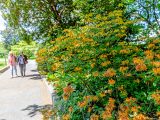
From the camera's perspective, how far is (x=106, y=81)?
5145 millimetres

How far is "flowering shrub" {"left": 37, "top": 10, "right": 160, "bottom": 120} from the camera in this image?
4.18m

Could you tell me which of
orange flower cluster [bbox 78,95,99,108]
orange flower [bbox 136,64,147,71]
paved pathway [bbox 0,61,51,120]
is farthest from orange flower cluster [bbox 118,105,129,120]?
paved pathway [bbox 0,61,51,120]

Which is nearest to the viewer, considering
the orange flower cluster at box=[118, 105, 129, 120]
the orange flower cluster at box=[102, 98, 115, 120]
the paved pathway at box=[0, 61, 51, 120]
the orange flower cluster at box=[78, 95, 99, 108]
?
the orange flower cluster at box=[118, 105, 129, 120]

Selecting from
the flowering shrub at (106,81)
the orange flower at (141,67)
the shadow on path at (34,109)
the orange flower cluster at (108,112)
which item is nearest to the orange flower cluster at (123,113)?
the flowering shrub at (106,81)

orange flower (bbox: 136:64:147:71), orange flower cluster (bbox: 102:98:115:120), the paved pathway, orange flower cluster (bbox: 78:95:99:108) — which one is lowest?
the paved pathway

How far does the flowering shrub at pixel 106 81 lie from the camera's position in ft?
13.7

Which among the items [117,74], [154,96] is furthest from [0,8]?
[154,96]

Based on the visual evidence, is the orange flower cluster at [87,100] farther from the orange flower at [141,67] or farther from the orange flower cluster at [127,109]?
the orange flower at [141,67]

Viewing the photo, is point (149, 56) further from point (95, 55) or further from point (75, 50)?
point (75, 50)

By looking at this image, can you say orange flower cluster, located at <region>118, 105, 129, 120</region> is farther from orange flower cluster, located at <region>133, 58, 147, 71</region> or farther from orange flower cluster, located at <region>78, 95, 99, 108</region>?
orange flower cluster, located at <region>133, 58, 147, 71</region>

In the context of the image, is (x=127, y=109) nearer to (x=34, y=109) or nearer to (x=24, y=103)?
(x=34, y=109)

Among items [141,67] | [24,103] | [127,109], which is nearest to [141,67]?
[141,67]

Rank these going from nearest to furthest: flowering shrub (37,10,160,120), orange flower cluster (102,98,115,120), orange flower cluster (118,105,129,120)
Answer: orange flower cluster (118,105,129,120), orange flower cluster (102,98,115,120), flowering shrub (37,10,160,120)

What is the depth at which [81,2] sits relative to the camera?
14141 mm
